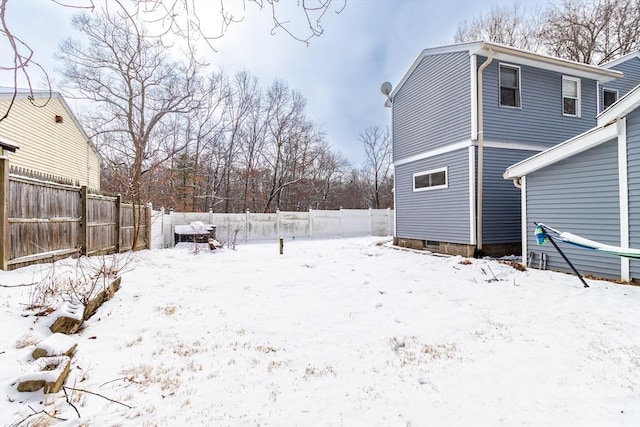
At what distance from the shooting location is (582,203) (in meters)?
5.90

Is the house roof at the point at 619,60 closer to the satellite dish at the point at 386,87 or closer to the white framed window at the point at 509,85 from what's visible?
the white framed window at the point at 509,85

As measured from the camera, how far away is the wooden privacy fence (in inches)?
173

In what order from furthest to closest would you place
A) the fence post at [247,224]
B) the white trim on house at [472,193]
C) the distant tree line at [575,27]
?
1. the fence post at [247,224]
2. the distant tree line at [575,27]
3. the white trim on house at [472,193]

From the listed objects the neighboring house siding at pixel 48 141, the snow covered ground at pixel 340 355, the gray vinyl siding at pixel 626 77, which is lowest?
the snow covered ground at pixel 340 355

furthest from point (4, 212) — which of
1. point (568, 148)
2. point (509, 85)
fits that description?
point (509, 85)

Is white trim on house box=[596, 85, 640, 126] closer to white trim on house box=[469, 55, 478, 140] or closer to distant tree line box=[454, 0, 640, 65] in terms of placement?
white trim on house box=[469, 55, 478, 140]

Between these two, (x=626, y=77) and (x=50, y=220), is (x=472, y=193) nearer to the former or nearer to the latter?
(x=626, y=77)

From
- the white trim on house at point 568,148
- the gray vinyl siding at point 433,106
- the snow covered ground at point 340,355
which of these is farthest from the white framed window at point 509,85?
the snow covered ground at point 340,355

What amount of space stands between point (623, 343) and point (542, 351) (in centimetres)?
91

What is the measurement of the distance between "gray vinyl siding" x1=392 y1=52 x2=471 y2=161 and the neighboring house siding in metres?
11.3

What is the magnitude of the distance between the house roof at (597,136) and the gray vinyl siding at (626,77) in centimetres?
643

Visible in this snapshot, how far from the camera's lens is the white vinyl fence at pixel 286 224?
14594 millimetres

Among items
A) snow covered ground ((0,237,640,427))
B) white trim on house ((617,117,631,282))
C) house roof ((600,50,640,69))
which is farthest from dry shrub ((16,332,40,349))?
house roof ((600,50,640,69))

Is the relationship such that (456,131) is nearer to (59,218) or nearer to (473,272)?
(473,272)
